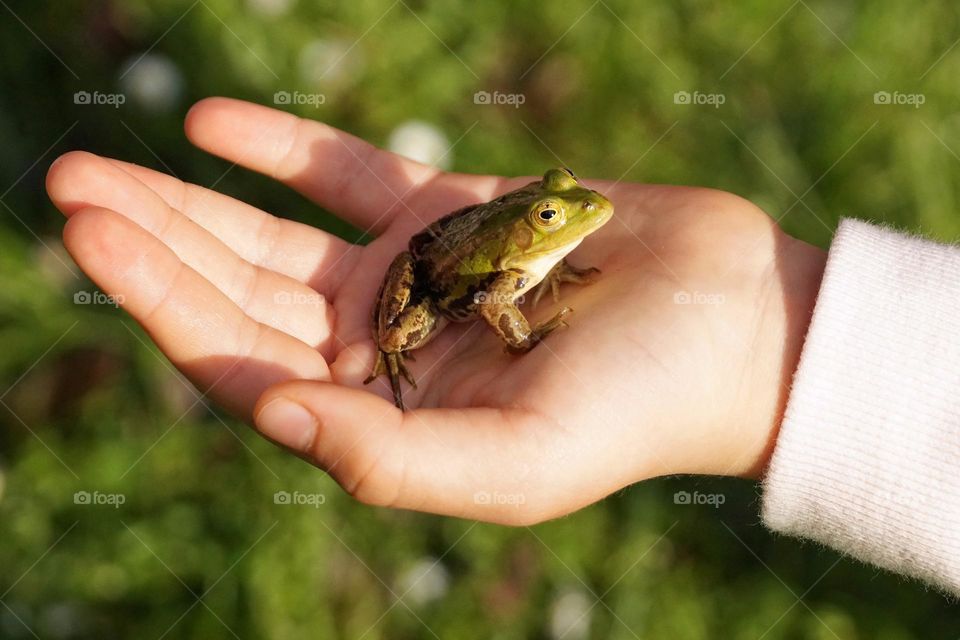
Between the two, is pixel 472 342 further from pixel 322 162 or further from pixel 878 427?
pixel 878 427


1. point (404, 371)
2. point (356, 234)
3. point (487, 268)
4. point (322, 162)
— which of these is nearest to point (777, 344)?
point (487, 268)

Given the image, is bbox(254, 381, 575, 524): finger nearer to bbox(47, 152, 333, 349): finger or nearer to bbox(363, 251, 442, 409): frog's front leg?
bbox(363, 251, 442, 409): frog's front leg

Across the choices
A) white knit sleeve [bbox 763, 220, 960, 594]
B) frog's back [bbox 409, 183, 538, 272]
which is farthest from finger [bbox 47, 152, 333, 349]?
white knit sleeve [bbox 763, 220, 960, 594]

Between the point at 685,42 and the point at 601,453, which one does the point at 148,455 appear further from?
the point at 685,42

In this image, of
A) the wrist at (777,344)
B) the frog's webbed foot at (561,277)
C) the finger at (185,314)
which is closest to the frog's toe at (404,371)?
the finger at (185,314)

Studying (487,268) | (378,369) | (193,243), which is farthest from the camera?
(487,268)

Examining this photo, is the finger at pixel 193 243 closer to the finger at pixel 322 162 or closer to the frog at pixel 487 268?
the frog at pixel 487 268

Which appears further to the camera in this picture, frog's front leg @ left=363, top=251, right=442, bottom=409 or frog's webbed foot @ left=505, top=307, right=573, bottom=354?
frog's front leg @ left=363, top=251, right=442, bottom=409
